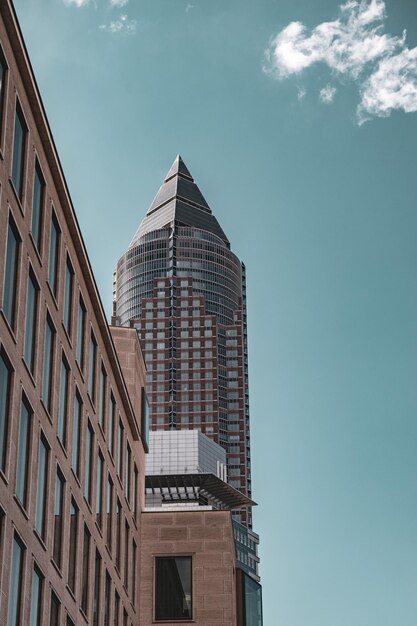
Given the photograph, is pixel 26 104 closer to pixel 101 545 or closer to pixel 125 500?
pixel 101 545

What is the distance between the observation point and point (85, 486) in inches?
1800

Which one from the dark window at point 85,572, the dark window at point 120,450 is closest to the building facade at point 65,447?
the dark window at point 85,572

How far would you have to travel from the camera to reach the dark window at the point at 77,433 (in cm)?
4359

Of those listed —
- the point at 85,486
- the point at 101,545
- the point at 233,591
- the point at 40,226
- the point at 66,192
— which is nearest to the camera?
the point at 40,226

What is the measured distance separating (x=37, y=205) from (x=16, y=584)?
12013 millimetres

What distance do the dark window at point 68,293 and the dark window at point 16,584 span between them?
35.9ft

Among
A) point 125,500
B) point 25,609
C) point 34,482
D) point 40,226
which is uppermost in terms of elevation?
point 40,226

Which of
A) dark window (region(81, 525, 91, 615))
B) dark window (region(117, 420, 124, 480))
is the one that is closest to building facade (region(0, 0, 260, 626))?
dark window (region(81, 525, 91, 615))

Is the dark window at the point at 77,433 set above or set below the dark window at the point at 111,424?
below

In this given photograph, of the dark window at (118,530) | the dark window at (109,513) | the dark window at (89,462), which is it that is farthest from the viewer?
the dark window at (118,530)

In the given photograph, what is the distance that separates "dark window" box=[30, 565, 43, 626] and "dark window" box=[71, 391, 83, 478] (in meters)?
7.48

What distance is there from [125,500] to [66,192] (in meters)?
20.4

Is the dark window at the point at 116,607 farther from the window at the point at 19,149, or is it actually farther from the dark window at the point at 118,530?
the window at the point at 19,149

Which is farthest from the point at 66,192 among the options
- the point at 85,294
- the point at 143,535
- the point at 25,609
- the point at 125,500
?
the point at 143,535
